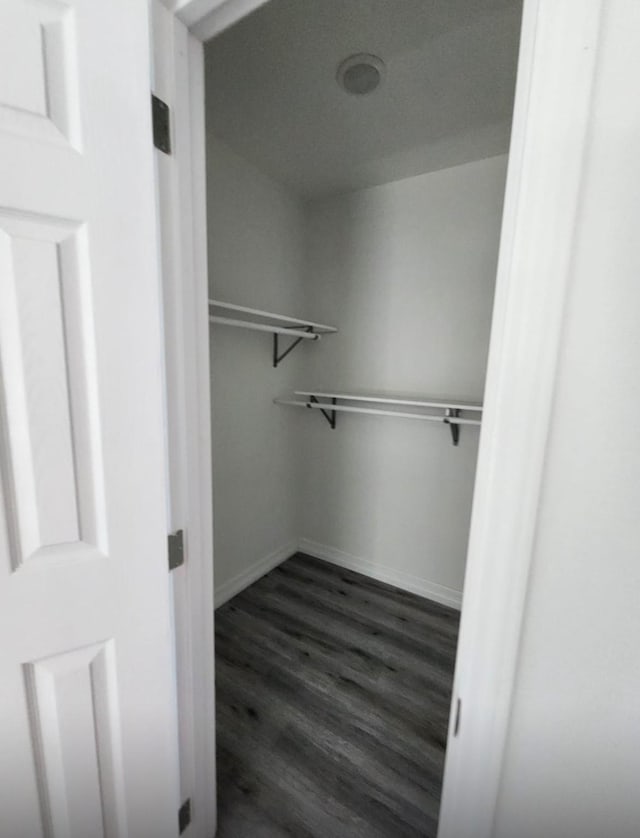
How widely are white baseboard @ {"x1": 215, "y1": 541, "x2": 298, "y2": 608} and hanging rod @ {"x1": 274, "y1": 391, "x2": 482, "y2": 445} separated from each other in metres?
1.04

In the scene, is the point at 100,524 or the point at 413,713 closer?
the point at 100,524

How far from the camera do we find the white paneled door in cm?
57

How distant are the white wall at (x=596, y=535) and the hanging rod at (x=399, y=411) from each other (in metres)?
1.43

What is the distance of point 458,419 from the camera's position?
1936mm

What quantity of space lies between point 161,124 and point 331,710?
2104 mm

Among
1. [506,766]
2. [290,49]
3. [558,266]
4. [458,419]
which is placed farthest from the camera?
[458,419]

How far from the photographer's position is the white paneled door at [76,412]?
0.57 m

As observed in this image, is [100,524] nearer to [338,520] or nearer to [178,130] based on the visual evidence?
[178,130]

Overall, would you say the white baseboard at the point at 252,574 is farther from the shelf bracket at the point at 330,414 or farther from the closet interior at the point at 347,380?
the shelf bracket at the point at 330,414

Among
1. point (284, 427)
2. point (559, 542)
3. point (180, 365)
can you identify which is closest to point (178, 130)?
point (180, 365)

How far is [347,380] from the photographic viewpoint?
2482mm

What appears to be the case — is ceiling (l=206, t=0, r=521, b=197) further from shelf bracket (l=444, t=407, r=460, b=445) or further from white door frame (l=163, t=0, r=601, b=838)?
Answer: shelf bracket (l=444, t=407, r=460, b=445)

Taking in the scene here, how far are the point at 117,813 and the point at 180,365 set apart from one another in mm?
1013

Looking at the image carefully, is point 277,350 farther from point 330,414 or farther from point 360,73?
point 360,73
